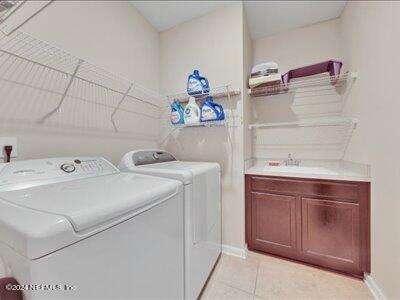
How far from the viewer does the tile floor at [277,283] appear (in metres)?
1.44

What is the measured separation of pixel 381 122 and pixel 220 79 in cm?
140

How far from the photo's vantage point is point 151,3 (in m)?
1.96

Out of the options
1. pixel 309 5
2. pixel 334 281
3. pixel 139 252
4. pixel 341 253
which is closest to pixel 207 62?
pixel 309 5

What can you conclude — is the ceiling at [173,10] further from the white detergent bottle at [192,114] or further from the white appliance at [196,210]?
the white appliance at [196,210]

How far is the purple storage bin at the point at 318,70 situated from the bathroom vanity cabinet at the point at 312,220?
114 cm

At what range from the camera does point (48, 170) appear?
1061 mm

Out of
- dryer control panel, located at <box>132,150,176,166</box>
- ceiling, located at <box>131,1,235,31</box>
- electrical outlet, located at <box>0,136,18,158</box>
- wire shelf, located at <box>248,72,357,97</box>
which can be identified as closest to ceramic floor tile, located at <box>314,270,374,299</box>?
dryer control panel, located at <box>132,150,176,166</box>

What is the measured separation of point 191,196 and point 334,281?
146 centimetres

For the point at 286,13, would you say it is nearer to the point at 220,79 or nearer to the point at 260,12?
the point at 260,12

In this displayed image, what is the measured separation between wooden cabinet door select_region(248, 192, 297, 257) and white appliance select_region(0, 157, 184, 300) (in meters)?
1.02

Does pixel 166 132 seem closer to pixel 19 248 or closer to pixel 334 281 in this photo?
pixel 19 248

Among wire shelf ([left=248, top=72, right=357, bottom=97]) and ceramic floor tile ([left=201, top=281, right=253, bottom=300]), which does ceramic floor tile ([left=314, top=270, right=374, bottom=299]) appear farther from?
wire shelf ([left=248, top=72, right=357, bottom=97])

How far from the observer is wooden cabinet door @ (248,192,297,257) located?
1.79 m

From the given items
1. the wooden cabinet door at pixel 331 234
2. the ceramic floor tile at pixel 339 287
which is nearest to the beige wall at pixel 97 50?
the wooden cabinet door at pixel 331 234
